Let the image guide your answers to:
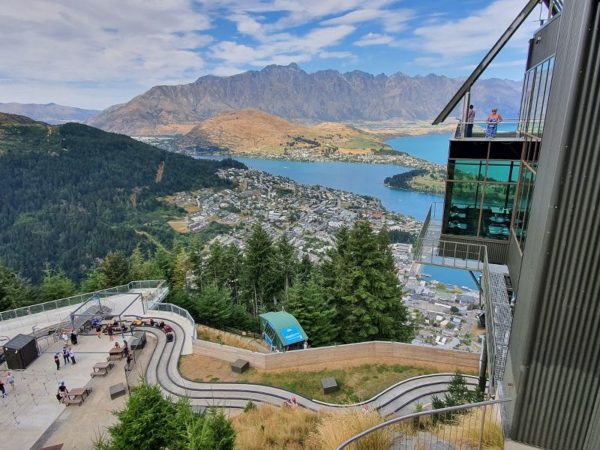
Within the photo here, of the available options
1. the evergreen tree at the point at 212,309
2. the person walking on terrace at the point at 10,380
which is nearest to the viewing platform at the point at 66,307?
the evergreen tree at the point at 212,309

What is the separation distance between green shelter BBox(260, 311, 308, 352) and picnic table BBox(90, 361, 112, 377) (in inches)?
278

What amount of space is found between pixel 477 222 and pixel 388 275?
28.6ft

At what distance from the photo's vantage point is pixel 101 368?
14578 millimetres

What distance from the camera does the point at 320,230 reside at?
92.7m

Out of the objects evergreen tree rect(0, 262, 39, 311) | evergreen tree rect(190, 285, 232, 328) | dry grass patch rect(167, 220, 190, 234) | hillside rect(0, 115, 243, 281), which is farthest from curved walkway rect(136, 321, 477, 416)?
dry grass patch rect(167, 220, 190, 234)

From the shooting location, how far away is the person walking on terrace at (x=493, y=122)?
1194 cm

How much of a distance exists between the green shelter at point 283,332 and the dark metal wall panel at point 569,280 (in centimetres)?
1258

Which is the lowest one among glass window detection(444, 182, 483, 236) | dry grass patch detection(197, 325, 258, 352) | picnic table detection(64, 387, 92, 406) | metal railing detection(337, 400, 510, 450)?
dry grass patch detection(197, 325, 258, 352)

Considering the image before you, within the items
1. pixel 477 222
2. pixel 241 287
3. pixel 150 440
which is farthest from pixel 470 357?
pixel 241 287

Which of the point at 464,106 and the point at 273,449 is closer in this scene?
the point at 273,449

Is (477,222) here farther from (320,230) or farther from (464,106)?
(320,230)

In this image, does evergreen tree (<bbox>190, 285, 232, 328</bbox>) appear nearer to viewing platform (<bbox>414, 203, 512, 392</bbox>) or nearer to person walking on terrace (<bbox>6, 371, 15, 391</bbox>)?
person walking on terrace (<bbox>6, 371, 15, 391</bbox>)

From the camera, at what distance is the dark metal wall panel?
12.8ft

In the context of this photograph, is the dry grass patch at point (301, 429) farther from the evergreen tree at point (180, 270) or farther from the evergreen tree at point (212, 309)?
the evergreen tree at point (180, 270)
